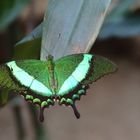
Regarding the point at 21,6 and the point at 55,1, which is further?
the point at 21,6

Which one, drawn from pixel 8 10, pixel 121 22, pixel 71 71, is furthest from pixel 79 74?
pixel 121 22

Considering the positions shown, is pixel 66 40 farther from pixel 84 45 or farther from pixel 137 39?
pixel 137 39

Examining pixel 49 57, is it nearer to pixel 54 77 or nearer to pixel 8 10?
pixel 54 77

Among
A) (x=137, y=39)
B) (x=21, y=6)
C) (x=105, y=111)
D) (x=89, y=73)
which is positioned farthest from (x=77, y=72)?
(x=137, y=39)

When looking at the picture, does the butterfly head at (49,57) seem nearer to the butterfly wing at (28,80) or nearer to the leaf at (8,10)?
the butterfly wing at (28,80)

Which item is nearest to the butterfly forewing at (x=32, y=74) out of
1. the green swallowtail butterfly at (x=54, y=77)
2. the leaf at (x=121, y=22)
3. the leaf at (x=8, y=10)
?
the green swallowtail butterfly at (x=54, y=77)

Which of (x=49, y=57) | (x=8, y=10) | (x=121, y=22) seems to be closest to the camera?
(x=49, y=57)
